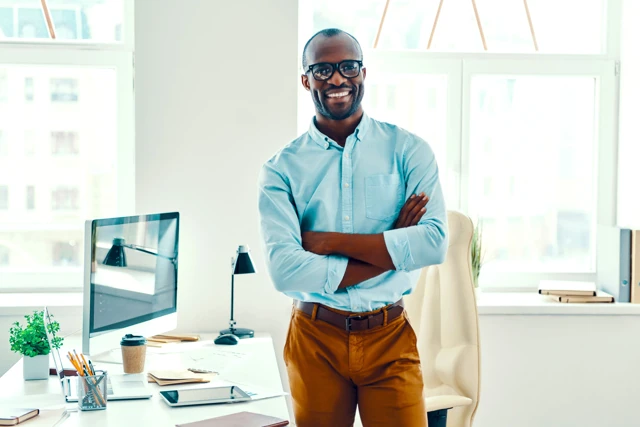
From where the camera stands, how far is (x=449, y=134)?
3.48 metres

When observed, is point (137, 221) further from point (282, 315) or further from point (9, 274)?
point (9, 274)

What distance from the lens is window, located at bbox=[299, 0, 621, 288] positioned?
3.49 meters

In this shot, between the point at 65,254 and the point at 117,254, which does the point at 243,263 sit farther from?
the point at 65,254

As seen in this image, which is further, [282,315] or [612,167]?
[612,167]

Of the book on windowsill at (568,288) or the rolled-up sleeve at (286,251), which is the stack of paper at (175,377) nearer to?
the rolled-up sleeve at (286,251)

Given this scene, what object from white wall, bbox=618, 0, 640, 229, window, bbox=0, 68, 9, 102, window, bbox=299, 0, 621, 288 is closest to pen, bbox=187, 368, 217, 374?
window, bbox=299, 0, 621, 288

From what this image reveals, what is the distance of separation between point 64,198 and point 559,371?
2339 millimetres

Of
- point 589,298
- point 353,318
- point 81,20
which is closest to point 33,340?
point 353,318

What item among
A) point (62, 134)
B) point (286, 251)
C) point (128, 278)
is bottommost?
point (128, 278)

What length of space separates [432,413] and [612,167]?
1.85m

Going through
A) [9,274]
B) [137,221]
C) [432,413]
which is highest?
[137,221]

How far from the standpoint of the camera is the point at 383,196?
2.04 metres

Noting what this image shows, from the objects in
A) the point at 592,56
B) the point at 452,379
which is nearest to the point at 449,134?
the point at 592,56

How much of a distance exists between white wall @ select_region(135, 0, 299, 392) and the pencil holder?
3.82 ft
